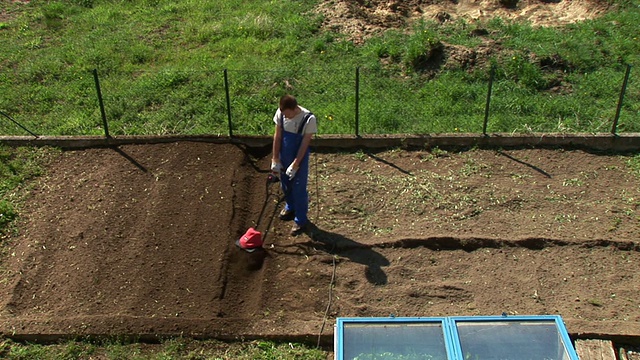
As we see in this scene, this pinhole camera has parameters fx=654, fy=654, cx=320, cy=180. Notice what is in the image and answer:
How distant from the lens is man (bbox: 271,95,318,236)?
7039 mm

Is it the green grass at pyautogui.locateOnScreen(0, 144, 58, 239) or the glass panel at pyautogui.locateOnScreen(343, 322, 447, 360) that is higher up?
the glass panel at pyautogui.locateOnScreen(343, 322, 447, 360)

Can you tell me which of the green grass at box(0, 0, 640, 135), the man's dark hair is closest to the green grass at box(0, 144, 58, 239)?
the green grass at box(0, 0, 640, 135)

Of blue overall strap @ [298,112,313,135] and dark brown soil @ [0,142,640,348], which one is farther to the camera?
blue overall strap @ [298,112,313,135]

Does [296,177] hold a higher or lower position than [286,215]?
higher

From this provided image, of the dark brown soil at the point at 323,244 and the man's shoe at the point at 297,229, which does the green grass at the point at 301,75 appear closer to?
the dark brown soil at the point at 323,244

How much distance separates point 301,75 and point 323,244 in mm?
4274

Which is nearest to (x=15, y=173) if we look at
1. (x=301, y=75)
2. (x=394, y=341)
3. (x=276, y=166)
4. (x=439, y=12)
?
(x=276, y=166)

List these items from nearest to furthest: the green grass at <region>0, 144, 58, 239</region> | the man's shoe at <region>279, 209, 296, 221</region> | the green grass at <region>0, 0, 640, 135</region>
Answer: the man's shoe at <region>279, 209, 296, 221</region>, the green grass at <region>0, 144, 58, 239</region>, the green grass at <region>0, 0, 640, 135</region>

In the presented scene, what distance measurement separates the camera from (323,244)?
25.1ft

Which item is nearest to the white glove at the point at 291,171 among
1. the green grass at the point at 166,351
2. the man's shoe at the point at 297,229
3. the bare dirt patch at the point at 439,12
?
the man's shoe at the point at 297,229

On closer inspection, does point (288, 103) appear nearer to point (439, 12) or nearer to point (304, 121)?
point (304, 121)

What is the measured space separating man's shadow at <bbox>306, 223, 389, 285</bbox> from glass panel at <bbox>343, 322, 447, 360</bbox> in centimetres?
Result: 185

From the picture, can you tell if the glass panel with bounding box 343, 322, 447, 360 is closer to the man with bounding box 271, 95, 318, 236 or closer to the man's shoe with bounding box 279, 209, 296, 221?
the man with bounding box 271, 95, 318, 236

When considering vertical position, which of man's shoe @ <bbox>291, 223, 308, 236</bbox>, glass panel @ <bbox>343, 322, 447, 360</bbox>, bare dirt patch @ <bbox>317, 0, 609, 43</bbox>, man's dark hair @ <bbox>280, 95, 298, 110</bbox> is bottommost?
man's shoe @ <bbox>291, 223, 308, 236</bbox>
